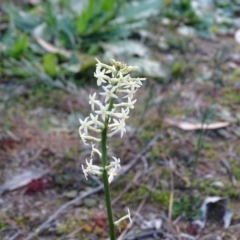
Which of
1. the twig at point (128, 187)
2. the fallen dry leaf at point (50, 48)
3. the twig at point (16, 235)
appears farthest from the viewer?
the fallen dry leaf at point (50, 48)

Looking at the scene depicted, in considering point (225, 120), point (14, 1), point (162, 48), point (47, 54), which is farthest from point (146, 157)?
point (14, 1)

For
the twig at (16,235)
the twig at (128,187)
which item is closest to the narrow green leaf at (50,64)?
the twig at (128,187)

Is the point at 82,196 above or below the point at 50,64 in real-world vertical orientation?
below

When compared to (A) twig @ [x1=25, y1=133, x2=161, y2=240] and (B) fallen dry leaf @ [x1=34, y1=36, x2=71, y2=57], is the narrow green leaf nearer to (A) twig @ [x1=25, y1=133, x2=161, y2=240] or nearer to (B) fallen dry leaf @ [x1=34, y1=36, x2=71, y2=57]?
(B) fallen dry leaf @ [x1=34, y1=36, x2=71, y2=57]

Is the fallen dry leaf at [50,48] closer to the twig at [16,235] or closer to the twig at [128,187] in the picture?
the twig at [128,187]

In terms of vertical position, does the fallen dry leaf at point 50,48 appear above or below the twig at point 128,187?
above

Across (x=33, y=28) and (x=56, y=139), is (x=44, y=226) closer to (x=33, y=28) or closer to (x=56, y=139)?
(x=56, y=139)

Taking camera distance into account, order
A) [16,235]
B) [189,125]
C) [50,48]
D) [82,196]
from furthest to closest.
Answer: [50,48]
[189,125]
[82,196]
[16,235]

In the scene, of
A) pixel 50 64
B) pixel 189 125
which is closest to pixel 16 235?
pixel 189 125

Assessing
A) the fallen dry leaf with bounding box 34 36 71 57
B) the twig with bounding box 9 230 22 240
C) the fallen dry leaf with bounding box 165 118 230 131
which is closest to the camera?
the twig with bounding box 9 230 22 240

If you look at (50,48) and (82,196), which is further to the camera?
(50,48)

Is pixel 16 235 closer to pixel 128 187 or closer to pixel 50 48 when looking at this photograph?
pixel 128 187

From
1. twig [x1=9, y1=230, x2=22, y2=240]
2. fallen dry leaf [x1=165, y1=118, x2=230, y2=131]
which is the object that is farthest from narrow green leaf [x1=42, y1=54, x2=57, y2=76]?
twig [x1=9, y1=230, x2=22, y2=240]
